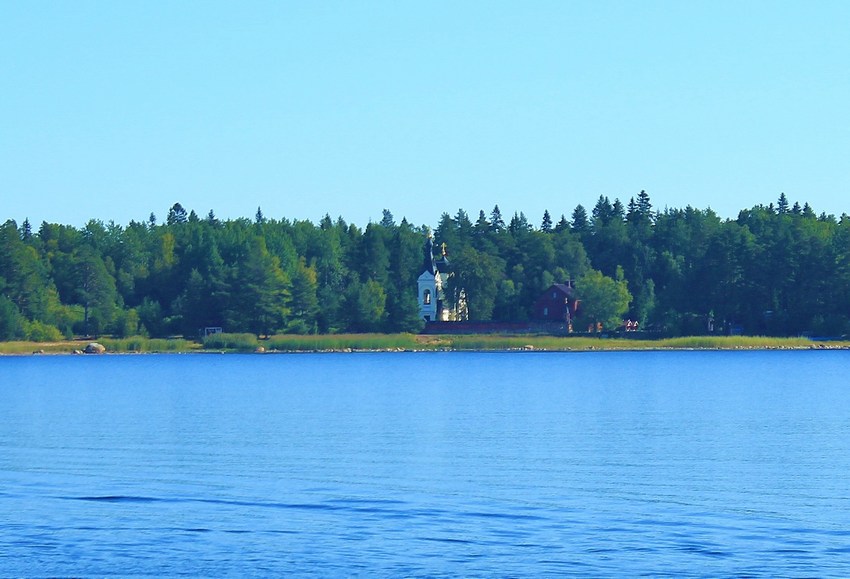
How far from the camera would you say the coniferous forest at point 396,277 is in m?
113

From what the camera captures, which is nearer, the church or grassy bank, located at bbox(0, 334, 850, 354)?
grassy bank, located at bbox(0, 334, 850, 354)

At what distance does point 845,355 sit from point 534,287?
138ft

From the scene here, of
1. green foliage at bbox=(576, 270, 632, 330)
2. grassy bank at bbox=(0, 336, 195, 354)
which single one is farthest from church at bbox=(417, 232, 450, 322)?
grassy bank at bbox=(0, 336, 195, 354)

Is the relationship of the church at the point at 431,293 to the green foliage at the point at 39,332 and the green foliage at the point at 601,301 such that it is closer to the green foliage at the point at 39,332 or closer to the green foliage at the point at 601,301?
the green foliage at the point at 601,301

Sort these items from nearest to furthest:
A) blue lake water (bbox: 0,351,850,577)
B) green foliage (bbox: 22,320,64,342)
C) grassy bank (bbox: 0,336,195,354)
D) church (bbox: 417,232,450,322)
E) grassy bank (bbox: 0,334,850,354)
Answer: blue lake water (bbox: 0,351,850,577), grassy bank (bbox: 0,334,850,354), grassy bank (bbox: 0,336,195,354), green foliage (bbox: 22,320,64,342), church (bbox: 417,232,450,322)

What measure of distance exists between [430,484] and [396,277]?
377ft

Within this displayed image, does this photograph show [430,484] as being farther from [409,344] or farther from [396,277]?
[396,277]

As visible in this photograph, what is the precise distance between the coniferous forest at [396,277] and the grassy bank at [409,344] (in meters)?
2.57

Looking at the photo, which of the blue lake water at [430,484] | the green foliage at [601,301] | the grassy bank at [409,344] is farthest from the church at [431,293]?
the blue lake water at [430,484]

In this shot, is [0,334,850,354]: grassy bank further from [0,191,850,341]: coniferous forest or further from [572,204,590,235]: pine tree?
[572,204,590,235]: pine tree

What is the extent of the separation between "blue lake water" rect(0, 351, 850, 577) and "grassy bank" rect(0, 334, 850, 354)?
51.1 metres

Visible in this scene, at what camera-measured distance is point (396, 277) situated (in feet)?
462

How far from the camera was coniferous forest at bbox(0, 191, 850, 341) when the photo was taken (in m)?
113

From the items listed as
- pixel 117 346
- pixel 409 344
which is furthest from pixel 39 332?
pixel 409 344
